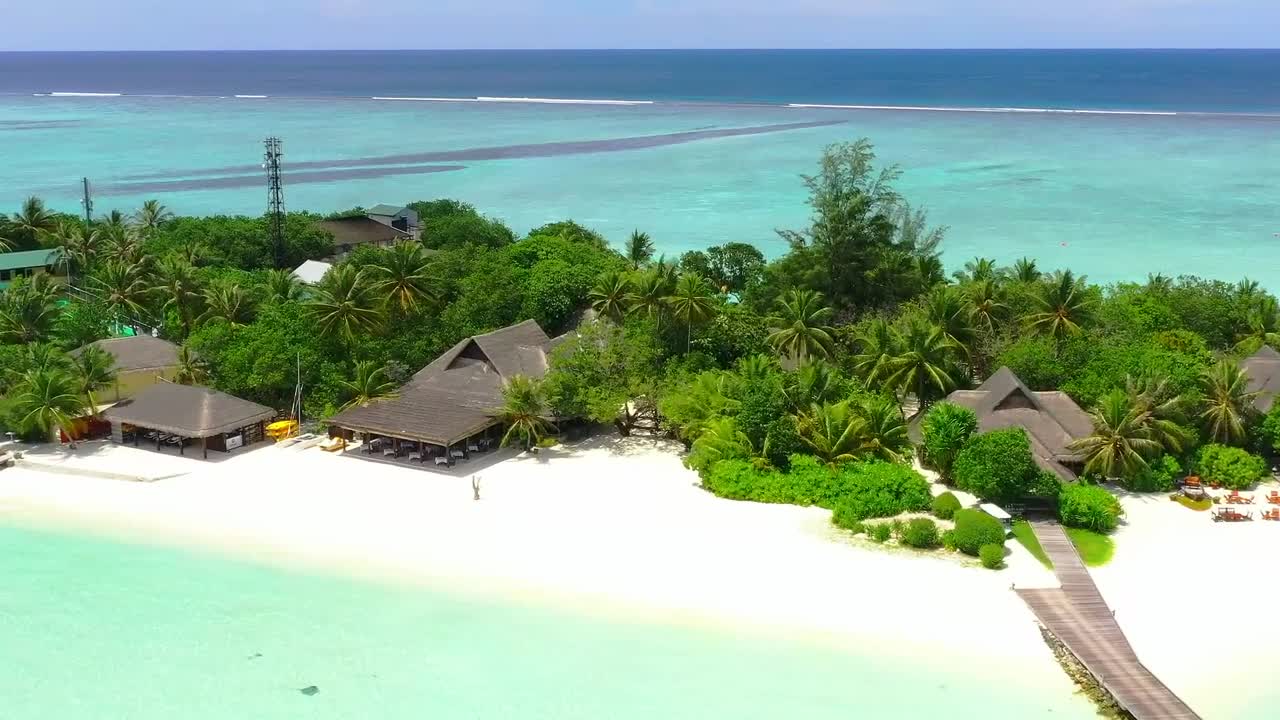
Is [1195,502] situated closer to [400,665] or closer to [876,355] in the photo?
[876,355]

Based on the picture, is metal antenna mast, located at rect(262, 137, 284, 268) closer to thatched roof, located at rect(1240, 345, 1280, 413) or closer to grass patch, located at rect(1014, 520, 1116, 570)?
grass patch, located at rect(1014, 520, 1116, 570)

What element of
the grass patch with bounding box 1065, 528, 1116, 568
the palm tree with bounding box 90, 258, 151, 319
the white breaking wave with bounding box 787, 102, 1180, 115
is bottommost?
the grass patch with bounding box 1065, 528, 1116, 568

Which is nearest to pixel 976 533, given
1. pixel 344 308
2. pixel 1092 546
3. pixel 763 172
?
pixel 1092 546

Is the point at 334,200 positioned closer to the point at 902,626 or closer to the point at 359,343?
the point at 359,343

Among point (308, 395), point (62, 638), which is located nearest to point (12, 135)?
point (308, 395)

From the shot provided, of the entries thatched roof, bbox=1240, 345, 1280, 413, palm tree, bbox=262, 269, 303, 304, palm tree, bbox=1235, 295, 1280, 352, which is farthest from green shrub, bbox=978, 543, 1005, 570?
palm tree, bbox=262, 269, 303, 304

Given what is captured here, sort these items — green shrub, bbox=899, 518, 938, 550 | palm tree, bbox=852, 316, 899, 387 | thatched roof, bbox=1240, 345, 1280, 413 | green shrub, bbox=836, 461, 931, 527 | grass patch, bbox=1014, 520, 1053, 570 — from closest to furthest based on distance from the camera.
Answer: grass patch, bbox=1014, 520, 1053, 570 < green shrub, bbox=899, 518, 938, 550 < green shrub, bbox=836, 461, 931, 527 < thatched roof, bbox=1240, 345, 1280, 413 < palm tree, bbox=852, 316, 899, 387

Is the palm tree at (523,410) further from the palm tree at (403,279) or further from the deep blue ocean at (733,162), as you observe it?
the deep blue ocean at (733,162)

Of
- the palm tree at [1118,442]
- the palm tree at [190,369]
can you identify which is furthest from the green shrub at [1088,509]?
the palm tree at [190,369]
